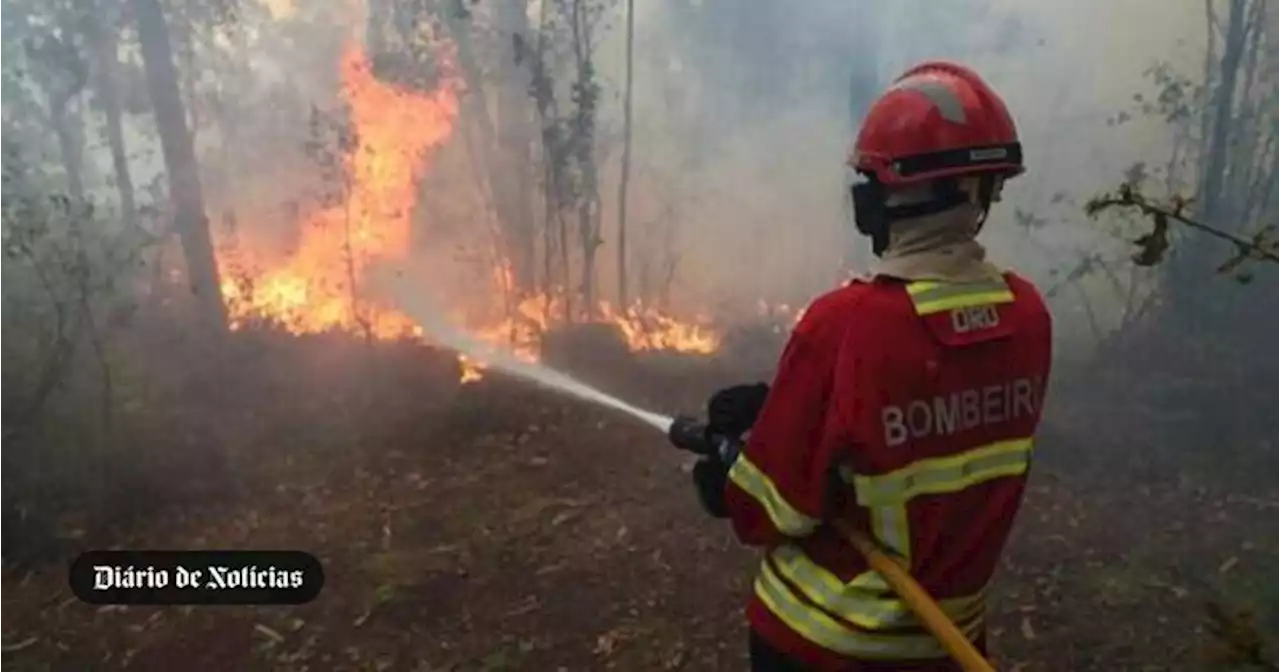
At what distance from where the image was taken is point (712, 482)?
6.91ft

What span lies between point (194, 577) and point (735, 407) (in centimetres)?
290

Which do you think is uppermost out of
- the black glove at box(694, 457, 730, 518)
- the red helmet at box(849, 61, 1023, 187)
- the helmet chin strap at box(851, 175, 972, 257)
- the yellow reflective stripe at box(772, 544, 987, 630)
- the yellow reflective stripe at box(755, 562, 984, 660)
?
the red helmet at box(849, 61, 1023, 187)

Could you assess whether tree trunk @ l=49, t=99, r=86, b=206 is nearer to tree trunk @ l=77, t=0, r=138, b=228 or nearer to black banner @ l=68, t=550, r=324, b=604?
tree trunk @ l=77, t=0, r=138, b=228

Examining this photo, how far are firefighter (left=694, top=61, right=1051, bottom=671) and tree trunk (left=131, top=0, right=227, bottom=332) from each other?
3641mm

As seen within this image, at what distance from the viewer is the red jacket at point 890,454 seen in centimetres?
169

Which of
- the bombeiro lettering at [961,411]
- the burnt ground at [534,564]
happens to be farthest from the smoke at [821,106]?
the bombeiro lettering at [961,411]

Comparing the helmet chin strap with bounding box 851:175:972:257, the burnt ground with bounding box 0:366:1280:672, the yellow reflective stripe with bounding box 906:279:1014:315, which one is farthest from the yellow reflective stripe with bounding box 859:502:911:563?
the burnt ground with bounding box 0:366:1280:672

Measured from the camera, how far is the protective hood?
68.3 inches

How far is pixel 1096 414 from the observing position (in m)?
5.63

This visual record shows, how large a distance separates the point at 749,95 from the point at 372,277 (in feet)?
8.99

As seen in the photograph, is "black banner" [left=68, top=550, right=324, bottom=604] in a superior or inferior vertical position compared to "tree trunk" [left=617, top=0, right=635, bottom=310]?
inferior

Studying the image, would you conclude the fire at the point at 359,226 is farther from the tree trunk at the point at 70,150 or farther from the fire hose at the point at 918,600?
the fire hose at the point at 918,600

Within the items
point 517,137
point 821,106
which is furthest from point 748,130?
point 517,137

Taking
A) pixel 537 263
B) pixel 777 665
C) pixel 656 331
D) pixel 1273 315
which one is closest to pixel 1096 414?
pixel 1273 315
